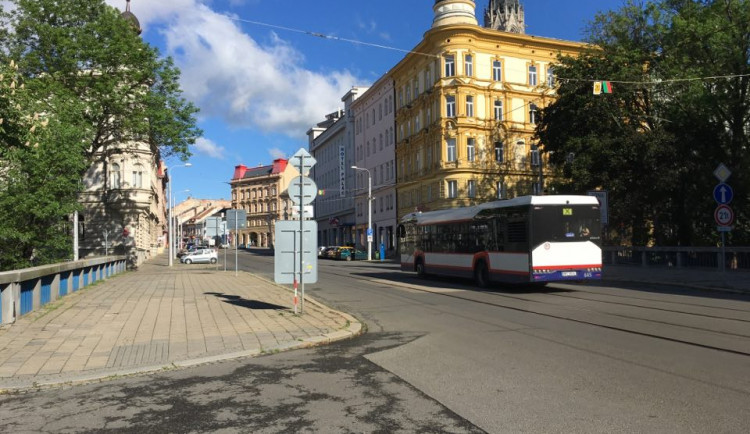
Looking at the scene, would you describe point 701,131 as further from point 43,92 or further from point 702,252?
point 43,92

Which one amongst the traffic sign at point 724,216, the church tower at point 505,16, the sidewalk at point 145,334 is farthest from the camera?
the church tower at point 505,16

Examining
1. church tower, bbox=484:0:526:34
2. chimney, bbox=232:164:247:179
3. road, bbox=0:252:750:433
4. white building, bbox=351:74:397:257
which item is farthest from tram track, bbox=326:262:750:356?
chimney, bbox=232:164:247:179

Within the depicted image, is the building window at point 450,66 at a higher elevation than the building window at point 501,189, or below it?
higher

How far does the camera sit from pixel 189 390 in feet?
20.5

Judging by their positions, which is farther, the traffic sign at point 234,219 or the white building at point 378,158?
the white building at point 378,158

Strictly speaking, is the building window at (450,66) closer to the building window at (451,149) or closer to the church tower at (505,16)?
the building window at (451,149)

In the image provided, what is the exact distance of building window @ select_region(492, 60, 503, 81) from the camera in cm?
5219

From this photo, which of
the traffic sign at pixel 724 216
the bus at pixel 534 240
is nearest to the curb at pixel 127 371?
the bus at pixel 534 240

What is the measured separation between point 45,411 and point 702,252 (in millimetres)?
25602

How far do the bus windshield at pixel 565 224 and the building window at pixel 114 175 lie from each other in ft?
143

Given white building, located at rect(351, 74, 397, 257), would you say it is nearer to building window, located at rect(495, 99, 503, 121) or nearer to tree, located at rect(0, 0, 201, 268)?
building window, located at rect(495, 99, 503, 121)

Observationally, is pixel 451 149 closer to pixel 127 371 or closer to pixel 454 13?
pixel 454 13

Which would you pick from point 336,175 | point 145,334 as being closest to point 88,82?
point 145,334

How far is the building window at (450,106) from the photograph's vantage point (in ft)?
168
